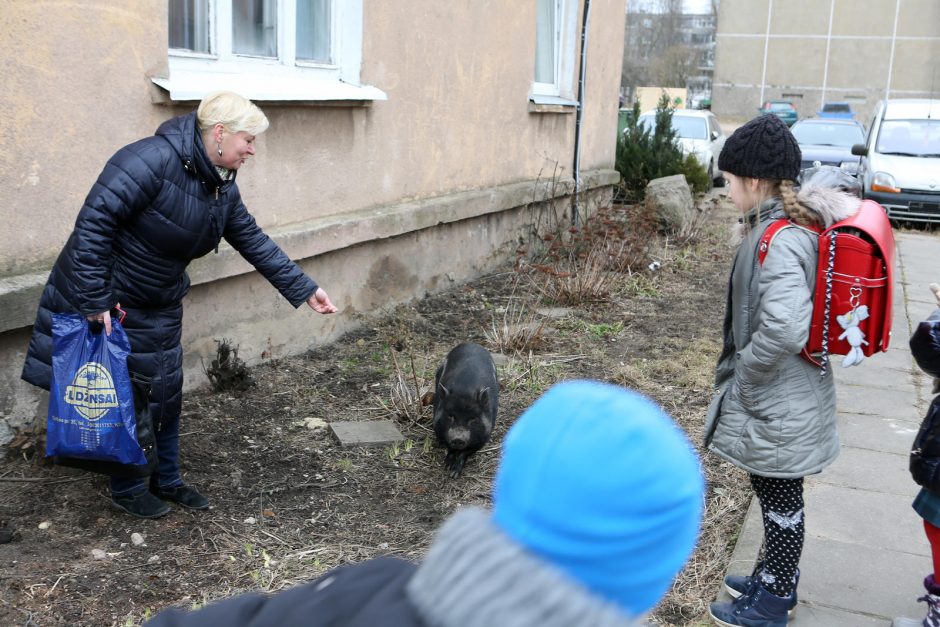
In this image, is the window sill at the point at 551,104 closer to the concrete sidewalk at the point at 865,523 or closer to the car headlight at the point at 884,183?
the concrete sidewalk at the point at 865,523

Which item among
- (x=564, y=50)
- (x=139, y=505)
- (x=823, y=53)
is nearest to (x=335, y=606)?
(x=139, y=505)

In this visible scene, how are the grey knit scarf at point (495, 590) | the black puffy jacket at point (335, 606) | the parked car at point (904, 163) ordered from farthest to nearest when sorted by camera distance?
1. the parked car at point (904, 163)
2. the black puffy jacket at point (335, 606)
3. the grey knit scarf at point (495, 590)

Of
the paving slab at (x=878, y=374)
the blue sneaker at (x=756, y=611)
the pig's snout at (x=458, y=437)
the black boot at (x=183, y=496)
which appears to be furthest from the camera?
the paving slab at (x=878, y=374)

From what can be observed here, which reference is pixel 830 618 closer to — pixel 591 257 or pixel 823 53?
pixel 591 257

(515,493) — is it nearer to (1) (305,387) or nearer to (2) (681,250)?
(1) (305,387)

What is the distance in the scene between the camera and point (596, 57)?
1074 centimetres

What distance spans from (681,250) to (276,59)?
657 centimetres

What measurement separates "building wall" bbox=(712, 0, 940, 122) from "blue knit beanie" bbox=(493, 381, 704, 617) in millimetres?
52860

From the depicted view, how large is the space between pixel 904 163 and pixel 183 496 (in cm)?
1333

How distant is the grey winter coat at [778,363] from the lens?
2971 millimetres

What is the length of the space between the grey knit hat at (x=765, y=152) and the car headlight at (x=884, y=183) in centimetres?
1196

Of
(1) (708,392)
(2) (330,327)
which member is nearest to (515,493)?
(1) (708,392)

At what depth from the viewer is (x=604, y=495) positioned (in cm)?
99

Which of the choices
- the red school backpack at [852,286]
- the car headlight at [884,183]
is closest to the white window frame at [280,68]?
the red school backpack at [852,286]
